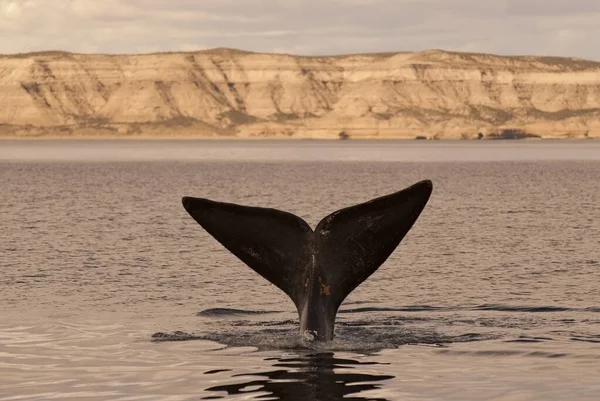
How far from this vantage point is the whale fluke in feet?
55.2

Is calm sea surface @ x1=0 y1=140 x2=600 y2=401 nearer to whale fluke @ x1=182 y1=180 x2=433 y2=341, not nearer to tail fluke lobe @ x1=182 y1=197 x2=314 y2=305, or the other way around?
whale fluke @ x1=182 y1=180 x2=433 y2=341

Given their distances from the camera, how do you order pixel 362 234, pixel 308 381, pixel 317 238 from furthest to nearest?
pixel 317 238 → pixel 308 381 → pixel 362 234

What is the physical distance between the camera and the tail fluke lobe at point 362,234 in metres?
16.6

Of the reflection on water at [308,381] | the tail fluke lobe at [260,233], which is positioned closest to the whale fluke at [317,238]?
the tail fluke lobe at [260,233]

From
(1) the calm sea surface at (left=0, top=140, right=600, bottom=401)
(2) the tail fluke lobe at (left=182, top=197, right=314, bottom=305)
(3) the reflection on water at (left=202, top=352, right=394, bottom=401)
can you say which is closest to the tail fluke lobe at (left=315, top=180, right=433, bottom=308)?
(2) the tail fluke lobe at (left=182, top=197, right=314, bottom=305)

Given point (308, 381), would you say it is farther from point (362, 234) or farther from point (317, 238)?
point (362, 234)

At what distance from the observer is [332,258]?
17.5 m

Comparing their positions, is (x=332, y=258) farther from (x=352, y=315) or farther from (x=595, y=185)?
(x=595, y=185)

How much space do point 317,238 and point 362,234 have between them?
0.70 meters

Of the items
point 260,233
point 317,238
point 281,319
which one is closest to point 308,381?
point 317,238

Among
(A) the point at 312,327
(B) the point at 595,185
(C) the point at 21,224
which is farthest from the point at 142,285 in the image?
(B) the point at 595,185

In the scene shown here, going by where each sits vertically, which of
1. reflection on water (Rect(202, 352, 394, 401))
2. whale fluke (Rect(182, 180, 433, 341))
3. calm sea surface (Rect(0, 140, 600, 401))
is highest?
whale fluke (Rect(182, 180, 433, 341))

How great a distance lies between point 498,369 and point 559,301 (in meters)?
8.50

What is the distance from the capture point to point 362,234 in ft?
56.0
